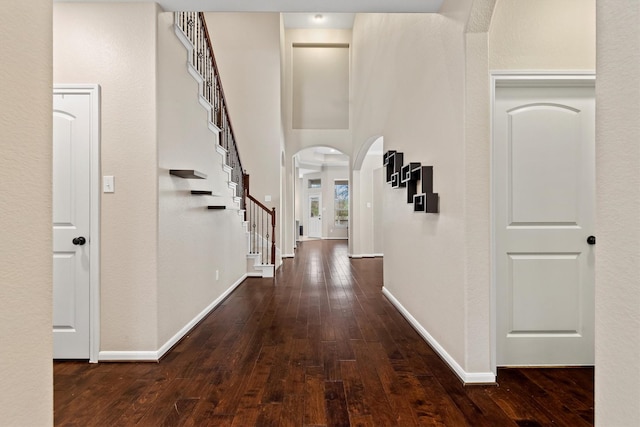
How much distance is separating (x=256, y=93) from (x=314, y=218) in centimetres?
851

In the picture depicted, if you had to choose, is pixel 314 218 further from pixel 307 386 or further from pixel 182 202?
pixel 307 386

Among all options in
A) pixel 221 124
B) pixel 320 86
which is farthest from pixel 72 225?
pixel 320 86

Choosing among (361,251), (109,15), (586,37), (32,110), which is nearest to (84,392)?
(32,110)

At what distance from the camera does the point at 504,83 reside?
7.63 feet

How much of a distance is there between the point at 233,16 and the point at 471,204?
688 centimetres

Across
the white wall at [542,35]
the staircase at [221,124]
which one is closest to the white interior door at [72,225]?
the staircase at [221,124]

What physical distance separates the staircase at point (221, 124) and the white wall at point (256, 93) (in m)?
0.82

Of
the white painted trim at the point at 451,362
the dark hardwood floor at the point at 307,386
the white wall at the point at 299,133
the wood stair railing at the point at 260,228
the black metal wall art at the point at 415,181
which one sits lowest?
the dark hardwood floor at the point at 307,386

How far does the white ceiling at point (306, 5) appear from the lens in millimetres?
2477

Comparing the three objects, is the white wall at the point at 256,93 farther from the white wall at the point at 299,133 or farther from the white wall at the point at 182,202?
the white wall at the point at 182,202

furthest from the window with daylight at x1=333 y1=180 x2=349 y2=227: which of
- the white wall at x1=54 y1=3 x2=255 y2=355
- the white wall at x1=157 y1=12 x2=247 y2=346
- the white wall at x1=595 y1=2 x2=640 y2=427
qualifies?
the white wall at x1=595 y1=2 x2=640 y2=427

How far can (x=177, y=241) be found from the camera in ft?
9.63

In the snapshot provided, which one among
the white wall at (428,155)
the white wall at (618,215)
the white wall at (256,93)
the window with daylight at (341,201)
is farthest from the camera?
the window with daylight at (341,201)

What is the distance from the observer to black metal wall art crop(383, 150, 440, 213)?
2699 millimetres
